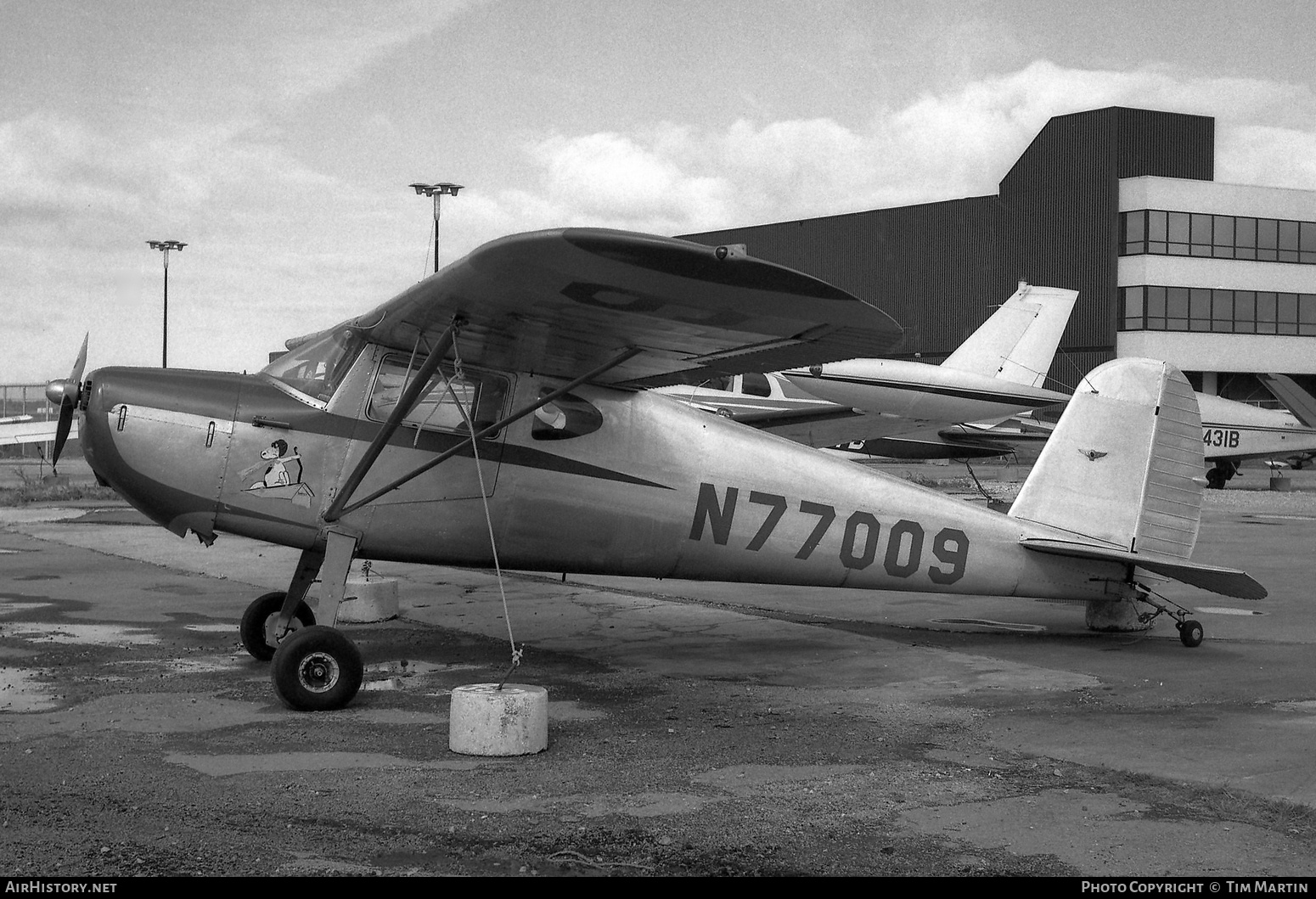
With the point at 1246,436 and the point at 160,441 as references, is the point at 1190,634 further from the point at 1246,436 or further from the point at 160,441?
the point at 1246,436

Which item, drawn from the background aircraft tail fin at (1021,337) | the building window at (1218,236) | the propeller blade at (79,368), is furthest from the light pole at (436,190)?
the building window at (1218,236)

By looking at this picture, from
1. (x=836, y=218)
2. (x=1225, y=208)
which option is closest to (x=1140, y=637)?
(x=1225, y=208)

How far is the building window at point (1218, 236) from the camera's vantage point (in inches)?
2040

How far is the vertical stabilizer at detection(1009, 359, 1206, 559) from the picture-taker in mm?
9523

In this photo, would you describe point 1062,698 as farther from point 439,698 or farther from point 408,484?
point 408,484

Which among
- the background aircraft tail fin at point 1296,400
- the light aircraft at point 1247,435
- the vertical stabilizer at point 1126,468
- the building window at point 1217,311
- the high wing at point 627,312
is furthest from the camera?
the building window at point 1217,311

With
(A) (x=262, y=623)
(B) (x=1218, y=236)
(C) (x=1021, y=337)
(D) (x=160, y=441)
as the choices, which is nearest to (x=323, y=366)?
(D) (x=160, y=441)

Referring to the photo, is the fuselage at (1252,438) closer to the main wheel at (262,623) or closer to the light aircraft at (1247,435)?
the light aircraft at (1247,435)

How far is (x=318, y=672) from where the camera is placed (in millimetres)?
7043

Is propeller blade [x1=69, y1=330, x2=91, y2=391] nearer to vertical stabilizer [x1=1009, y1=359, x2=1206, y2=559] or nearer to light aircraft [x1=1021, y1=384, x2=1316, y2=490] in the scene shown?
vertical stabilizer [x1=1009, y1=359, x2=1206, y2=559]

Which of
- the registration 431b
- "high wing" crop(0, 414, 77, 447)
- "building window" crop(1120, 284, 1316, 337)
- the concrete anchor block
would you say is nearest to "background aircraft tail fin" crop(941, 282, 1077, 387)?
the registration 431b

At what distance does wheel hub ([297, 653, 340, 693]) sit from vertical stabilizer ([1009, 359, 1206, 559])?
548 cm

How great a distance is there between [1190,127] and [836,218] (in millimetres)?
16779

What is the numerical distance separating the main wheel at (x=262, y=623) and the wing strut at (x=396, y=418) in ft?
4.27
